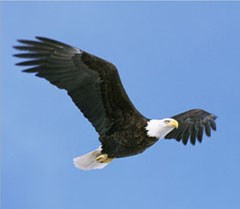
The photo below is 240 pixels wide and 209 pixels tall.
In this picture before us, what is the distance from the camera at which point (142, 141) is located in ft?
32.3

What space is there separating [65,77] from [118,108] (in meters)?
0.91

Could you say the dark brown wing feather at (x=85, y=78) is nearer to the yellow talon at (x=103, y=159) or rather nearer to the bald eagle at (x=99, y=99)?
the bald eagle at (x=99, y=99)

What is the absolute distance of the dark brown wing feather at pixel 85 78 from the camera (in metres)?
9.21

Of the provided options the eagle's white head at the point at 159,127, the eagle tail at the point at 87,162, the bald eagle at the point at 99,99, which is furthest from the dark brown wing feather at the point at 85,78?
the eagle tail at the point at 87,162

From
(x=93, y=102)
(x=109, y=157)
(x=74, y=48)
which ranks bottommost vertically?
(x=109, y=157)

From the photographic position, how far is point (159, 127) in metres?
9.91

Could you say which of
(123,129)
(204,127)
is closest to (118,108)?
(123,129)

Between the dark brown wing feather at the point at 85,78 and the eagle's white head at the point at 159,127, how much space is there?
232 millimetres

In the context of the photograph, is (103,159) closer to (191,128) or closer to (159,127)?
(159,127)

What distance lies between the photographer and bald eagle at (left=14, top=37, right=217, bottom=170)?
929 centimetres

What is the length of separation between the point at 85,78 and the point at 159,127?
1.21m

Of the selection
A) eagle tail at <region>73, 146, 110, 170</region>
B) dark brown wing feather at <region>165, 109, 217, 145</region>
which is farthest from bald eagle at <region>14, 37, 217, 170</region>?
dark brown wing feather at <region>165, 109, 217, 145</region>

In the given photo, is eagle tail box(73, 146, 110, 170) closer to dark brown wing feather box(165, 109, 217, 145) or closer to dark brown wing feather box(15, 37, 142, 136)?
dark brown wing feather box(15, 37, 142, 136)

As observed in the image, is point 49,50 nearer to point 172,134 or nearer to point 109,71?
point 109,71
